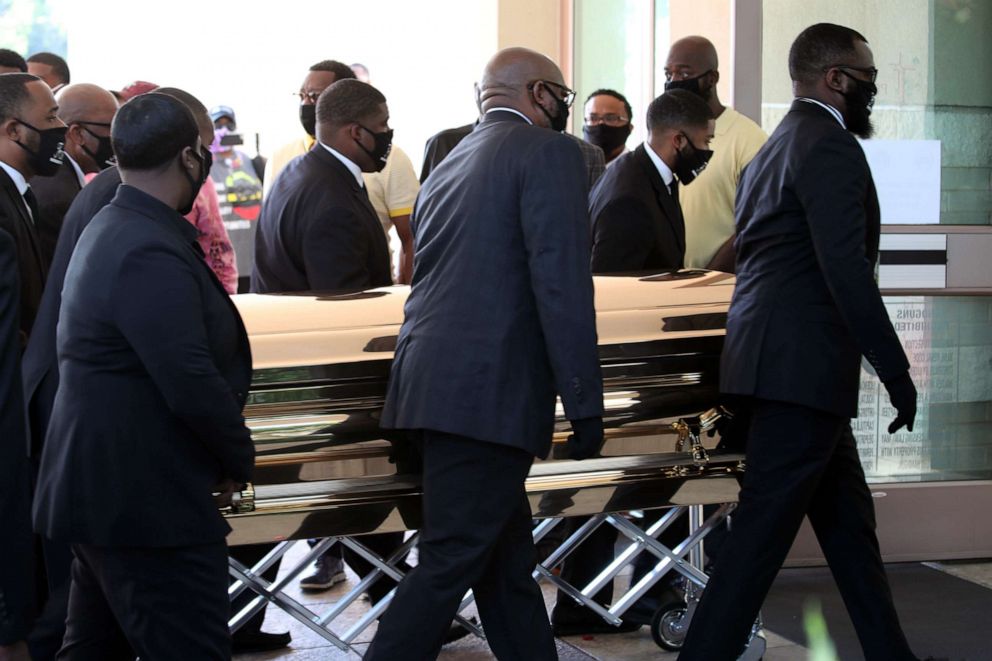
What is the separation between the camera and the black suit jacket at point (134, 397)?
8.19 ft

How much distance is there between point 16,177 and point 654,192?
195 centimetres

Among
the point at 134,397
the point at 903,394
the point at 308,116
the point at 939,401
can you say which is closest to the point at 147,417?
the point at 134,397

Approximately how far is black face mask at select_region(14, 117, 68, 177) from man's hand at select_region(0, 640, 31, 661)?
1321 mm

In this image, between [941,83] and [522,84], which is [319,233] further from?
[941,83]

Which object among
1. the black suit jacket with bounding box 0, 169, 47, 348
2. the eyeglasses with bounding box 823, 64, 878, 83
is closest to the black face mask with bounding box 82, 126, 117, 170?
the black suit jacket with bounding box 0, 169, 47, 348

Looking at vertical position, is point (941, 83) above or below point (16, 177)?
above

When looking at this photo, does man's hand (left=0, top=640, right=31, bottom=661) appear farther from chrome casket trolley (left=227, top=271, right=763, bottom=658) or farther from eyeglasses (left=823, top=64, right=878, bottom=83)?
eyeglasses (left=823, top=64, right=878, bottom=83)

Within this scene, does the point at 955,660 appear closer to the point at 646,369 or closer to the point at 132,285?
the point at 646,369

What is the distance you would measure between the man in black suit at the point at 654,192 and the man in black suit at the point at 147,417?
73.9 inches

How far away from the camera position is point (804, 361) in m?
3.37

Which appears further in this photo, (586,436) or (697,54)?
(697,54)

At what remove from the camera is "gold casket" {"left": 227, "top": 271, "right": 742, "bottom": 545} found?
3.29m

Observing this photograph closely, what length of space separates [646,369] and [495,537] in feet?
2.49

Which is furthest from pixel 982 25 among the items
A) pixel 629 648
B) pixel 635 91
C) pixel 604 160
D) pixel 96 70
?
pixel 96 70
